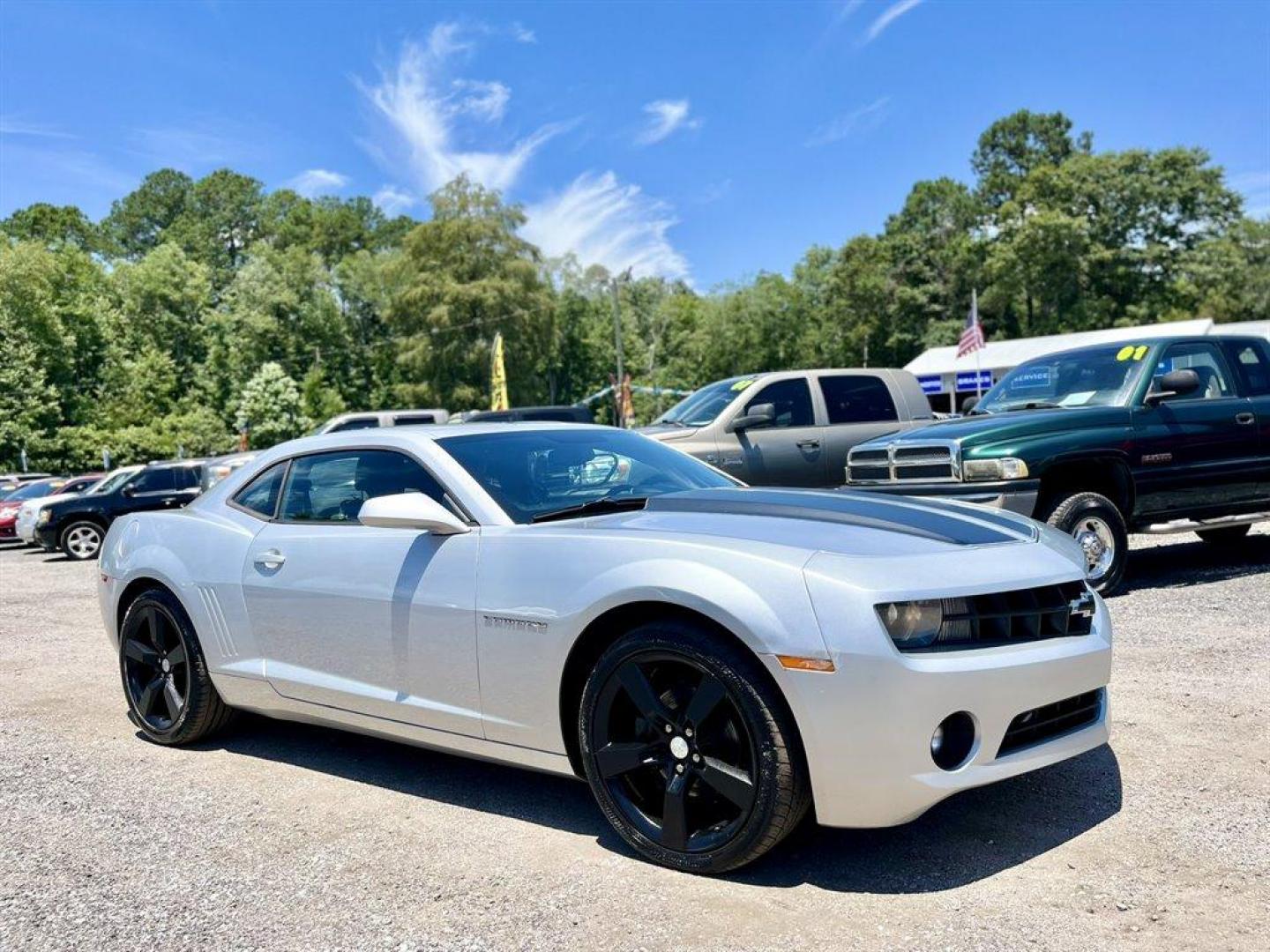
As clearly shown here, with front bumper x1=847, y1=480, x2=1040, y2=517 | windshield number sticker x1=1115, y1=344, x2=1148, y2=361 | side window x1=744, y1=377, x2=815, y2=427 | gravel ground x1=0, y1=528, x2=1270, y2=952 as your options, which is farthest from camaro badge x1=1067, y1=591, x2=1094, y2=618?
side window x1=744, y1=377, x2=815, y2=427

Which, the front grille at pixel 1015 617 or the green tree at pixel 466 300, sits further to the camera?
the green tree at pixel 466 300

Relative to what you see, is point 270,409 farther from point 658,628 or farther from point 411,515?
point 658,628

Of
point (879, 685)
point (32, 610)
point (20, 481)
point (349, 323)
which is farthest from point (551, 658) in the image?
point (349, 323)

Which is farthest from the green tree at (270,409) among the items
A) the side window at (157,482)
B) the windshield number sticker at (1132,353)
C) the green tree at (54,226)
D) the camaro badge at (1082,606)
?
the camaro badge at (1082,606)

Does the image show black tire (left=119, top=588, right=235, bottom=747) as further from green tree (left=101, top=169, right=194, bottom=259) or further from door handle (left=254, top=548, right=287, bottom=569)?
green tree (left=101, top=169, right=194, bottom=259)

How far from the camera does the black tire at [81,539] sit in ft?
57.7

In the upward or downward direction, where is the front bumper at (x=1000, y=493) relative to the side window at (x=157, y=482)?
downward

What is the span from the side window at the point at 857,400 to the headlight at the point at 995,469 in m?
4.18

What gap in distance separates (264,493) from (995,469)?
4851 mm

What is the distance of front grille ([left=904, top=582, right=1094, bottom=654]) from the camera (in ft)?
9.66

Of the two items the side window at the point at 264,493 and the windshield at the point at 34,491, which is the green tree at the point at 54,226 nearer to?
the windshield at the point at 34,491

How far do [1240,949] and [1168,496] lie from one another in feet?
19.0

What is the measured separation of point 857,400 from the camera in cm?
1152

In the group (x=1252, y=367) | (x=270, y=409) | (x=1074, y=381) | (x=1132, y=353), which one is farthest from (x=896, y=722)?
(x=270, y=409)
